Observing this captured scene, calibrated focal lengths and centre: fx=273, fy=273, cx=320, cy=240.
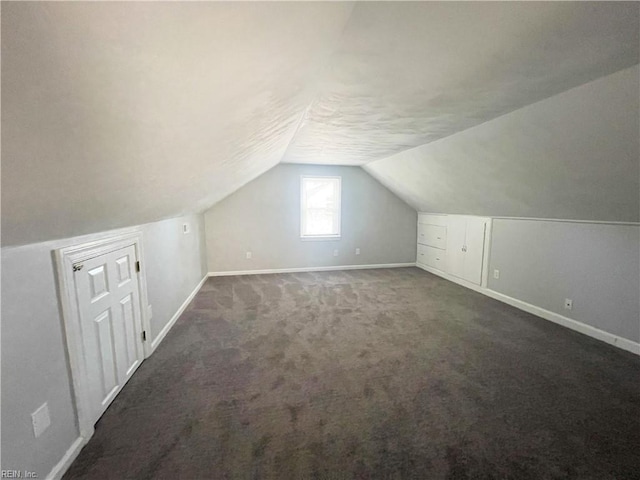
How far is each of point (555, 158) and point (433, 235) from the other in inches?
127

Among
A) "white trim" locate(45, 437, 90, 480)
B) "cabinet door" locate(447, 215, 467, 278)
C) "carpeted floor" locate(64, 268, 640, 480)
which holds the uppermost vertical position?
"cabinet door" locate(447, 215, 467, 278)

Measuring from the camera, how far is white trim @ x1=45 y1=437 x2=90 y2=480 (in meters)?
1.31

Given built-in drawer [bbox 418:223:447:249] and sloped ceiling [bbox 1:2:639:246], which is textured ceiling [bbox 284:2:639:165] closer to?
sloped ceiling [bbox 1:2:639:246]

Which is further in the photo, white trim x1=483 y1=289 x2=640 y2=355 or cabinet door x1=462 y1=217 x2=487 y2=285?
cabinet door x1=462 y1=217 x2=487 y2=285

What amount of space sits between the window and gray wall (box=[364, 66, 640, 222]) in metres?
1.84

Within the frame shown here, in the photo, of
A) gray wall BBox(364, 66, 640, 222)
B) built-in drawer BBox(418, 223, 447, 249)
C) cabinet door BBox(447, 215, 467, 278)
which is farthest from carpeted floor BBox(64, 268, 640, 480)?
built-in drawer BBox(418, 223, 447, 249)

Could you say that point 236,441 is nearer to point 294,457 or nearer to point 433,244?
point 294,457

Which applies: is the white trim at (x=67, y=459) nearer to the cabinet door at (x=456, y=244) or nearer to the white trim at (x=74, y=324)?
the white trim at (x=74, y=324)

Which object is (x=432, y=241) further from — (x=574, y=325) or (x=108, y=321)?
(x=108, y=321)

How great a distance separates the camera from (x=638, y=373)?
2170 mm

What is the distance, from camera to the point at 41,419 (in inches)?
50.0

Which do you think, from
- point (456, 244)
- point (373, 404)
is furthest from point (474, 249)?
point (373, 404)

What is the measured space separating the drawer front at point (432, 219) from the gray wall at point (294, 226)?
18 cm

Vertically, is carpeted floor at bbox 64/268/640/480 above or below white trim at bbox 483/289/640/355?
A: below
